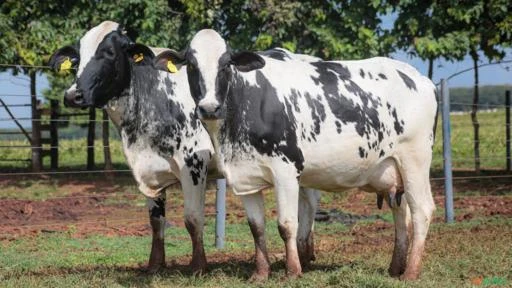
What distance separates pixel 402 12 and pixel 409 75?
8.34 meters

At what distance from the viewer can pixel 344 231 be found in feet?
33.9

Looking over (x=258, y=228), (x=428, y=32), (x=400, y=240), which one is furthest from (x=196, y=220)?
(x=428, y=32)

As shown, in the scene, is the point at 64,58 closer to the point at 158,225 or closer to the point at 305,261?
the point at 158,225

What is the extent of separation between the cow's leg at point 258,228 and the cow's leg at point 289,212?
20cm

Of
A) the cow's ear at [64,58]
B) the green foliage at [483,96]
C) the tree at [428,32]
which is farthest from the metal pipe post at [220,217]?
the tree at [428,32]

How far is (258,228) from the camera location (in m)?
6.57

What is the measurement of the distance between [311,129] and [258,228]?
902 mm

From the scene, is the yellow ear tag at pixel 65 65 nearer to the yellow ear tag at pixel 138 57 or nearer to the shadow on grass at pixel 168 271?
the yellow ear tag at pixel 138 57

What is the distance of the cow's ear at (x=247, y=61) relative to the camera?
6.41m

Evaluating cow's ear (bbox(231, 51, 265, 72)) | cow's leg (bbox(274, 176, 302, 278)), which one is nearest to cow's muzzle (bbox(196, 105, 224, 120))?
cow's ear (bbox(231, 51, 265, 72))

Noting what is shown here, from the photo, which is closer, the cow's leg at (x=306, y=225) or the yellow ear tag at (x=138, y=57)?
the yellow ear tag at (x=138, y=57)

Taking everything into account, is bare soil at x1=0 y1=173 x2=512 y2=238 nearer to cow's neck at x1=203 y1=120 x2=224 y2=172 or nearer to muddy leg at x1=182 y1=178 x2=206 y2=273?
muddy leg at x1=182 y1=178 x2=206 y2=273

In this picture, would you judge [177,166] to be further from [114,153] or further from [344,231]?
[114,153]

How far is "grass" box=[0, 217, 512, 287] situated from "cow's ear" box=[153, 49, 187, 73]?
5.71 ft
